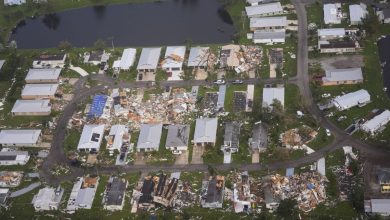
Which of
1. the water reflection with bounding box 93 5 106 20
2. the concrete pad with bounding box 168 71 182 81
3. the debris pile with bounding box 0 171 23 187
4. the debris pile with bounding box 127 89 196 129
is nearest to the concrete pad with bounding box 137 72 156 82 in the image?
the concrete pad with bounding box 168 71 182 81

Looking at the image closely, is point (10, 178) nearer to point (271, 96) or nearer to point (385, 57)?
point (271, 96)

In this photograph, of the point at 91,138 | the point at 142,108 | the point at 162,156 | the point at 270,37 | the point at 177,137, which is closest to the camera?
the point at 162,156

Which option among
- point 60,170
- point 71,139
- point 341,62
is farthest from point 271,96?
point 60,170

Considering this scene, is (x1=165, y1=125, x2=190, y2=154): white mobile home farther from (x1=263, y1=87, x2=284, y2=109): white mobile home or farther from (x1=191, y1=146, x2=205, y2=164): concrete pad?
(x1=263, y1=87, x2=284, y2=109): white mobile home

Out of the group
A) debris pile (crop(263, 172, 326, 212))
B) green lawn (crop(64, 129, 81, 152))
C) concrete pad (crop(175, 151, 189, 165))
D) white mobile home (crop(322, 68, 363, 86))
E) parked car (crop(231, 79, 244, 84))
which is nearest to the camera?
debris pile (crop(263, 172, 326, 212))

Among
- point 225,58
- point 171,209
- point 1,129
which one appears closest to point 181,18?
point 225,58

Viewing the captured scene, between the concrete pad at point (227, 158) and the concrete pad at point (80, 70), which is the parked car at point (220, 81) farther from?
the concrete pad at point (80, 70)
